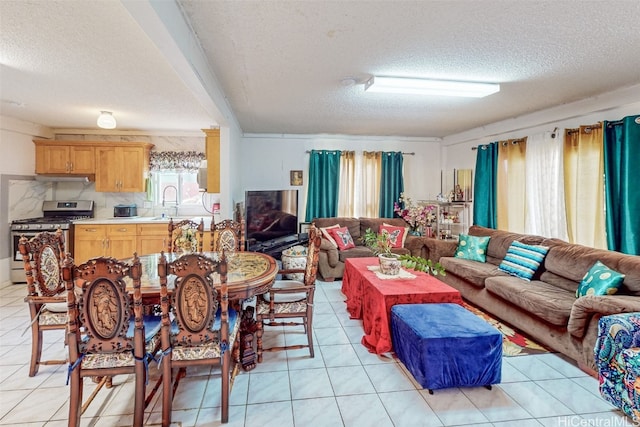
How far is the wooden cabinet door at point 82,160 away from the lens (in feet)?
16.4

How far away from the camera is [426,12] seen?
179 centimetres

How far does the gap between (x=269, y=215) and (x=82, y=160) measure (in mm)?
3196

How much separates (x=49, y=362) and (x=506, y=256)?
15.2 feet

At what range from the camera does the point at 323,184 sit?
19.1ft

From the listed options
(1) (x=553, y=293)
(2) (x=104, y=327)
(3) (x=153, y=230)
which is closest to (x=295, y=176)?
(3) (x=153, y=230)

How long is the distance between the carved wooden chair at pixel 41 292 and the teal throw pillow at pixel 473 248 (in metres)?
4.46

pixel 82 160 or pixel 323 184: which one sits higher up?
pixel 82 160

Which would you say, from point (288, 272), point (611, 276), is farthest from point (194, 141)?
point (611, 276)

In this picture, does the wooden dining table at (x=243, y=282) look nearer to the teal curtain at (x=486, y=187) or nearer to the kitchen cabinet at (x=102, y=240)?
the kitchen cabinet at (x=102, y=240)

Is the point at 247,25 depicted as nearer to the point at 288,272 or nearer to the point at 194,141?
the point at 288,272

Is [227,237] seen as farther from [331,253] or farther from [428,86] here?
[428,86]

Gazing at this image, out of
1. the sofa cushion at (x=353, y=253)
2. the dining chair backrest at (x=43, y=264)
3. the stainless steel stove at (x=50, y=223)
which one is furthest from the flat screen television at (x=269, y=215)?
the stainless steel stove at (x=50, y=223)

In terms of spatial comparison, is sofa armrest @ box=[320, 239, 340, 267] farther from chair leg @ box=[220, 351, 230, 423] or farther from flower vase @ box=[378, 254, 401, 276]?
chair leg @ box=[220, 351, 230, 423]

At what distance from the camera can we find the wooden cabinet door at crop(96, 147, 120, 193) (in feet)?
16.6
